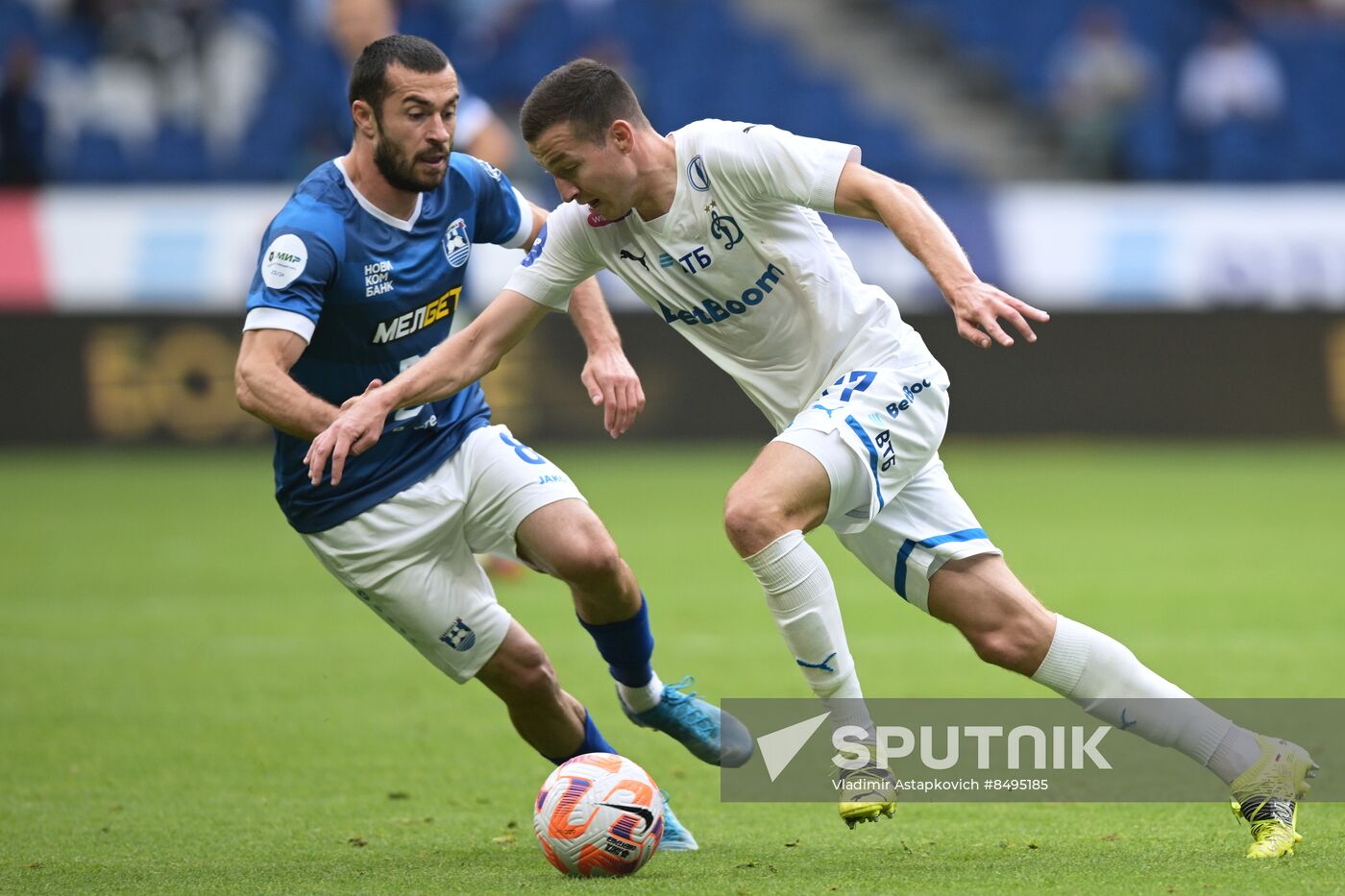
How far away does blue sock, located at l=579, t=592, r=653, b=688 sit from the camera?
5375mm

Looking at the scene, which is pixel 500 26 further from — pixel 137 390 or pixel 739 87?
pixel 137 390

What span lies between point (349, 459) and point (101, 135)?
14.6 meters

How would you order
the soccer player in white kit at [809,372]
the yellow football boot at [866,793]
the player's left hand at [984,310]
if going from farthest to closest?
the soccer player in white kit at [809,372]
the yellow football boot at [866,793]
the player's left hand at [984,310]

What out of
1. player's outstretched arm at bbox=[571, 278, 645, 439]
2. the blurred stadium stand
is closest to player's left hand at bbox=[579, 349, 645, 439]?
player's outstretched arm at bbox=[571, 278, 645, 439]

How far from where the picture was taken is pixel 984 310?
173 inches

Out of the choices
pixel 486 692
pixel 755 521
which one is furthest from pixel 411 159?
pixel 486 692

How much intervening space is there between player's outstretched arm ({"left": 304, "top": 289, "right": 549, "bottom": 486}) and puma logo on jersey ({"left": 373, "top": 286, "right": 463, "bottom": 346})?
0.16 m

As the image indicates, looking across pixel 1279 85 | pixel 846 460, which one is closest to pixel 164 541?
pixel 846 460

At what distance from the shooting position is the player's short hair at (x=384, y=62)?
207 inches

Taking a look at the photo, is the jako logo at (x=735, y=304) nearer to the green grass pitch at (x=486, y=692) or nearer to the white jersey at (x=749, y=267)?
the white jersey at (x=749, y=267)

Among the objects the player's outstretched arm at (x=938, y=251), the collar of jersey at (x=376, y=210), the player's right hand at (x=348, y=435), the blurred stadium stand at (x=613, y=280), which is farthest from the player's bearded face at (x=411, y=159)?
the blurred stadium stand at (x=613, y=280)

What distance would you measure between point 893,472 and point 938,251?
644 mm

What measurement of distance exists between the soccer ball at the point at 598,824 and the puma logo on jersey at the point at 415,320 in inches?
59.5

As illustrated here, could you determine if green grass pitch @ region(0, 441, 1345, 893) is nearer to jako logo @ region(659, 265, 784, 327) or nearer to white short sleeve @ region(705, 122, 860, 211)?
jako logo @ region(659, 265, 784, 327)
